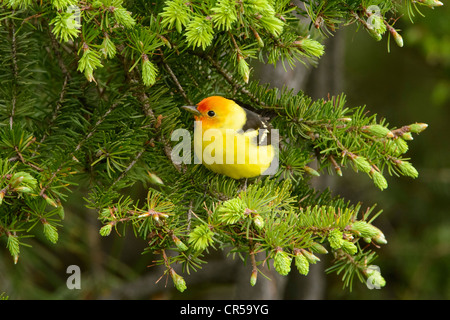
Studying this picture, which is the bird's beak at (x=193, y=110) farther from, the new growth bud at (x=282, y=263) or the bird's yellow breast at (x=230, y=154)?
the new growth bud at (x=282, y=263)

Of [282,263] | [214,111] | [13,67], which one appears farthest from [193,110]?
[282,263]

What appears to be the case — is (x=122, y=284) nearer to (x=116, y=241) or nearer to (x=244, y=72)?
(x=116, y=241)

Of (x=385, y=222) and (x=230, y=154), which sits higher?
(x=230, y=154)

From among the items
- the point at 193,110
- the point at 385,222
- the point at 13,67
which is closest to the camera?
the point at 13,67

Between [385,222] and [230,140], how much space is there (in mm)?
2699

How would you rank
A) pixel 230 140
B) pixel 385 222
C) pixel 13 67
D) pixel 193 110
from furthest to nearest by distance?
pixel 385 222 → pixel 230 140 → pixel 193 110 → pixel 13 67

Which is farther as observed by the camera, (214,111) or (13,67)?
(214,111)

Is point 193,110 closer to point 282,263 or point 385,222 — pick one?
point 282,263

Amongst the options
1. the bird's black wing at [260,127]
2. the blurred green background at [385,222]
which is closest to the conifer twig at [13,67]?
the bird's black wing at [260,127]

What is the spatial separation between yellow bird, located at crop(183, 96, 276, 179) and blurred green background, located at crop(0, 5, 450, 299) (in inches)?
48.7

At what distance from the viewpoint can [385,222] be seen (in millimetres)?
4613

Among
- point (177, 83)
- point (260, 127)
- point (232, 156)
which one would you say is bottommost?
point (232, 156)

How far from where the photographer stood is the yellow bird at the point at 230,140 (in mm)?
2270
